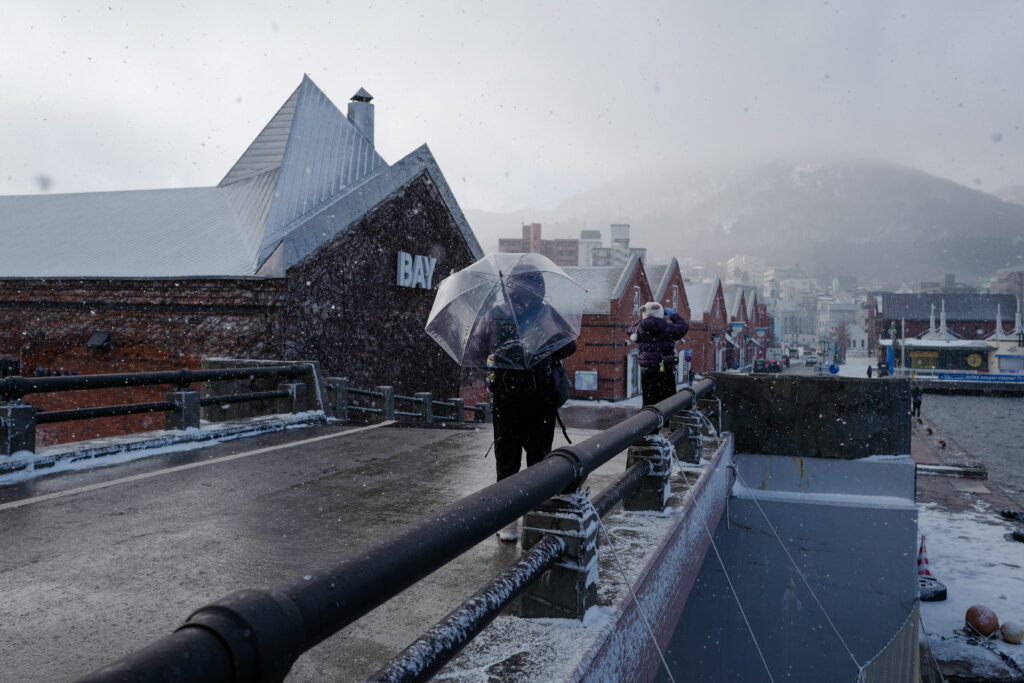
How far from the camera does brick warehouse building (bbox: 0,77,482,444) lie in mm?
14727

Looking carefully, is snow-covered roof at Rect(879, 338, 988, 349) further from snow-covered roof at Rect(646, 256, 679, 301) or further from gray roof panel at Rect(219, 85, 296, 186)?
gray roof panel at Rect(219, 85, 296, 186)

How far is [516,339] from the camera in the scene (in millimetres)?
4504

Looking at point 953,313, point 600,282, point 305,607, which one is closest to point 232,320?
point 305,607

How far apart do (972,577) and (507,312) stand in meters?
15.2

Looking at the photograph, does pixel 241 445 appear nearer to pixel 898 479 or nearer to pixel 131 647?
pixel 131 647

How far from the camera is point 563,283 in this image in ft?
16.1

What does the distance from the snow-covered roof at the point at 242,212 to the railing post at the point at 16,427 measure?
25.3ft

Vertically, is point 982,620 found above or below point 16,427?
below

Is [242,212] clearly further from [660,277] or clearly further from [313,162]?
[660,277]

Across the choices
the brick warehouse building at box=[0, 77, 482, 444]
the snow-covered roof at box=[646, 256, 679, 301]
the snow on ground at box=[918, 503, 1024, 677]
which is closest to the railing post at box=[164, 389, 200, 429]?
the brick warehouse building at box=[0, 77, 482, 444]

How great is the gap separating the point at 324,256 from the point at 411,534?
14.6 m

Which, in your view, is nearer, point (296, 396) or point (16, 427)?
point (16, 427)

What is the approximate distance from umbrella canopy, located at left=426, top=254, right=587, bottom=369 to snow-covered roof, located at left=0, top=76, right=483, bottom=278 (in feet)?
34.7

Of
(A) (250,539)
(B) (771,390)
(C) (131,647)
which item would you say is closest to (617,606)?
(C) (131,647)
